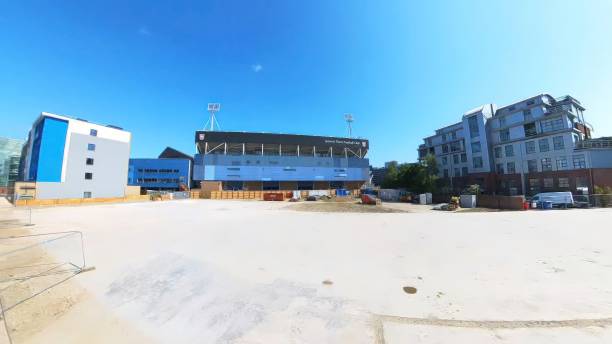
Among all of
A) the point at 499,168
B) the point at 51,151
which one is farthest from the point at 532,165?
the point at 51,151

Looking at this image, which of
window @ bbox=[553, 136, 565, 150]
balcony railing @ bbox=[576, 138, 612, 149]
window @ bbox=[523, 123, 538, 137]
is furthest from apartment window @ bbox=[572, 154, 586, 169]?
window @ bbox=[523, 123, 538, 137]

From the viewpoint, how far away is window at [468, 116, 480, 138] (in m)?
49.8

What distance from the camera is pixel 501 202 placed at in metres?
29.4

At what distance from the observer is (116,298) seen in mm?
5742

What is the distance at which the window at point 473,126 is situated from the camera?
163ft

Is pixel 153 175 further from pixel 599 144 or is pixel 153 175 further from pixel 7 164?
pixel 599 144

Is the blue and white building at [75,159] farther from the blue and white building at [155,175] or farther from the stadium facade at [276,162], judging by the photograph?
the blue and white building at [155,175]

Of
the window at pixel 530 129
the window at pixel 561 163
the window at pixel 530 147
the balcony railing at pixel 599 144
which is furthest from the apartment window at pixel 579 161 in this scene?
the window at pixel 530 129

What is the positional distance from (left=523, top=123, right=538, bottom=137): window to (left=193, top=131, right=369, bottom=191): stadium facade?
3455cm

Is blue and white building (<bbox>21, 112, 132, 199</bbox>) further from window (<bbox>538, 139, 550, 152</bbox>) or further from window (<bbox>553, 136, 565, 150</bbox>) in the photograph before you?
window (<bbox>553, 136, 565, 150</bbox>)

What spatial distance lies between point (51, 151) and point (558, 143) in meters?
89.0

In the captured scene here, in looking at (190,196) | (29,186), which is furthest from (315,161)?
(29,186)

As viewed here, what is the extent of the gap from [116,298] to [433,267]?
31.0 ft

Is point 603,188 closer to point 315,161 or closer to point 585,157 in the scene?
point 585,157
